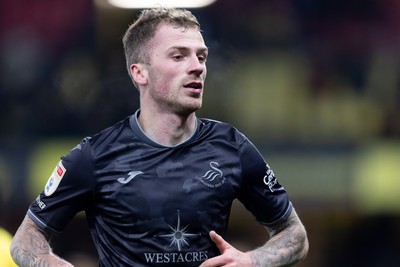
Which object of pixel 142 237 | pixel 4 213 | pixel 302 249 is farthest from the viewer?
pixel 4 213

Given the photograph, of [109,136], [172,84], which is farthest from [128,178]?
[172,84]

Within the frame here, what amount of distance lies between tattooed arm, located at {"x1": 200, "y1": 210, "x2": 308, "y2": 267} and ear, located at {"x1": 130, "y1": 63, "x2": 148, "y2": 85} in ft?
2.43

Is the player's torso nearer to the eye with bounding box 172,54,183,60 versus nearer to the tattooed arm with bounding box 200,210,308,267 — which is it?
the tattooed arm with bounding box 200,210,308,267

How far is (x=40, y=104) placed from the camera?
865 centimetres

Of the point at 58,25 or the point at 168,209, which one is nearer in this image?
the point at 168,209

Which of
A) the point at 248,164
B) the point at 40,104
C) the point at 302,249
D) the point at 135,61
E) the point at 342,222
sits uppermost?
the point at 135,61

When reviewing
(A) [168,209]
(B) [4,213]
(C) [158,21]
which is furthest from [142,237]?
(B) [4,213]

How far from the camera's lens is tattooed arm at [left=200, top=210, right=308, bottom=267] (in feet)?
12.8

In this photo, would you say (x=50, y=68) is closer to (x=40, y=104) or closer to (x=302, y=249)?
(x=40, y=104)

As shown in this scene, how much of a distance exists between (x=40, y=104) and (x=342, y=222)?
2.78 m

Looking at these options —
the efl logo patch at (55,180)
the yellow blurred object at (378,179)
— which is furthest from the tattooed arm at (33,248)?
the yellow blurred object at (378,179)

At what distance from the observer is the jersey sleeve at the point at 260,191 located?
4203 mm

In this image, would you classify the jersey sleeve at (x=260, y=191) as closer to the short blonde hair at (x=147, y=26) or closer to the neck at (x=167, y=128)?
the neck at (x=167, y=128)

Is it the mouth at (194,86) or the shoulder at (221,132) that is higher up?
the mouth at (194,86)
